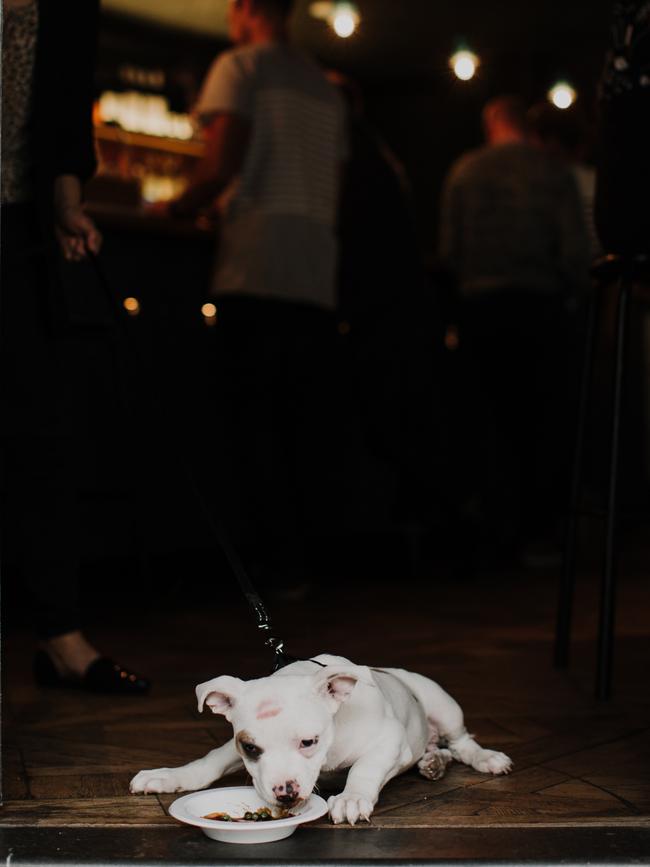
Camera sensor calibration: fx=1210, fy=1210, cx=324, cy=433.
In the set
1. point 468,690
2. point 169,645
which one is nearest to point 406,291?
point 169,645

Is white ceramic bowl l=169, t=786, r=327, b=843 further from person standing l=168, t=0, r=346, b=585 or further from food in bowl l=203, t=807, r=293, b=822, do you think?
person standing l=168, t=0, r=346, b=585

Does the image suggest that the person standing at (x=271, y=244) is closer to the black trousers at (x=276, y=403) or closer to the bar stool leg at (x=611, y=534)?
the black trousers at (x=276, y=403)

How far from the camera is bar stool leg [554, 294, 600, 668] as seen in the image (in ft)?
8.31

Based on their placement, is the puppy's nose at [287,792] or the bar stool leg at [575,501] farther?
the bar stool leg at [575,501]

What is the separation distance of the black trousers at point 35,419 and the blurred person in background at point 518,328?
2.35 meters

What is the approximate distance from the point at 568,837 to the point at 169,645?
1.62 meters

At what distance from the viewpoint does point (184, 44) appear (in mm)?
7105

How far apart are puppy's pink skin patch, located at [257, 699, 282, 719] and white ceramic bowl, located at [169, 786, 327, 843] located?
11 centimetres

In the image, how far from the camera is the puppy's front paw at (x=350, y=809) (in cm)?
149

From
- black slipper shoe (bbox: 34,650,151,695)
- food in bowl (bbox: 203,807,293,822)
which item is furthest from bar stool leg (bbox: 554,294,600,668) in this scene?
food in bowl (bbox: 203,807,293,822)

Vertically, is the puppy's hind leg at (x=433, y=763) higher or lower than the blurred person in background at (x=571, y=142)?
lower

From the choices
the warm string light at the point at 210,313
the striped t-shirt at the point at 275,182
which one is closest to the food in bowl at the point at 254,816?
the striped t-shirt at the point at 275,182

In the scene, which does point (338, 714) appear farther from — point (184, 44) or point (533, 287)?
point (184, 44)

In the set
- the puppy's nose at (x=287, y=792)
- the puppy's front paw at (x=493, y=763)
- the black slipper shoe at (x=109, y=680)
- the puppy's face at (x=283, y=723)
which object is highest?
the puppy's face at (x=283, y=723)
